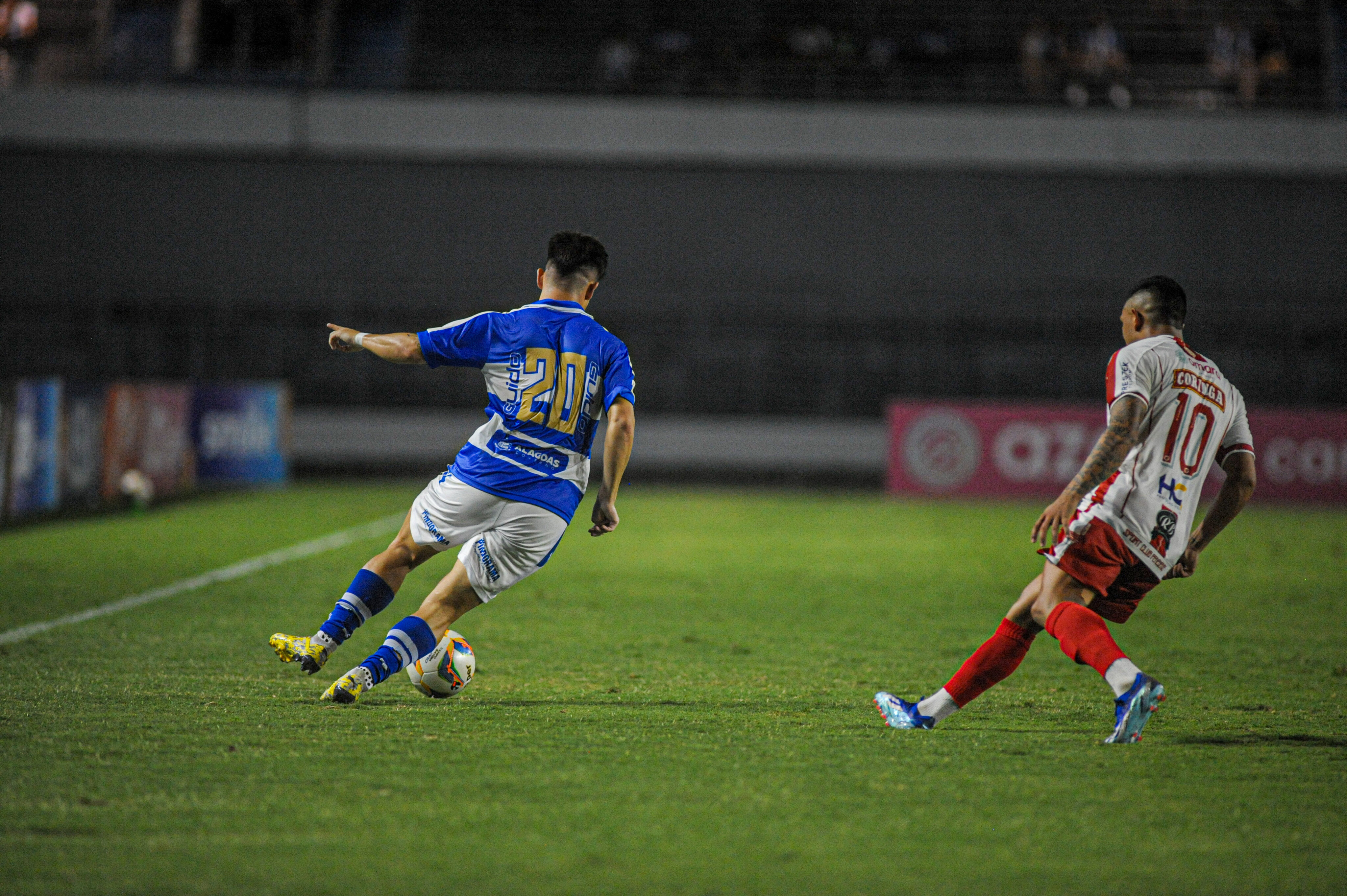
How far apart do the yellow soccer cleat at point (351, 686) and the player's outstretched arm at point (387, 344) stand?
4.31 ft

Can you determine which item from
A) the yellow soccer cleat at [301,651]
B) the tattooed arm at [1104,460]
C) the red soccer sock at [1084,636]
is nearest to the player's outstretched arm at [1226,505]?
the red soccer sock at [1084,636]

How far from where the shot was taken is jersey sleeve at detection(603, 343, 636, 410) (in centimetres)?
561

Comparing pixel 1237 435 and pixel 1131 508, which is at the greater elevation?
pixel 1237 435

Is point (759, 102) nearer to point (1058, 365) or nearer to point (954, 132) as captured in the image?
point (954, 132)

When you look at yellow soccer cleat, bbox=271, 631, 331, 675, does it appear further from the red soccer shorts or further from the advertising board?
the advertising board

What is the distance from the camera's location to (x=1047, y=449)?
786 inches

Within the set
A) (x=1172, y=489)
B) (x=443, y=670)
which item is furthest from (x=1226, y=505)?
(x=443, y=670)

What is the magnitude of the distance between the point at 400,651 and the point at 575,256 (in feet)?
5.92

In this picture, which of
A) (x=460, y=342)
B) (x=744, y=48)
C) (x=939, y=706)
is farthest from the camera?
(x=744, y=48)

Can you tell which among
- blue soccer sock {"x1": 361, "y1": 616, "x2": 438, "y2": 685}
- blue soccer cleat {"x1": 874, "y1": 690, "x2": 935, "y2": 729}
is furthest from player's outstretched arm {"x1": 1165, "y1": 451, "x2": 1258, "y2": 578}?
blue soccer sock {"x1": 361, "y1": 616, "x2": 438, "y2": 685}

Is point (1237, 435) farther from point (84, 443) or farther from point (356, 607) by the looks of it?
point (84, 443)

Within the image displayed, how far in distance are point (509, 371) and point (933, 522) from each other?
37.9 feet

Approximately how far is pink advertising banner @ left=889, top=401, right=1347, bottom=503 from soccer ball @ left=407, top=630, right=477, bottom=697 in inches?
588

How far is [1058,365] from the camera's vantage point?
2298 centimetres
